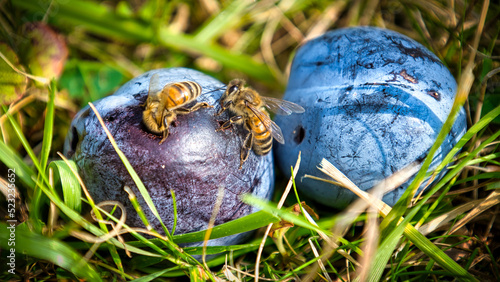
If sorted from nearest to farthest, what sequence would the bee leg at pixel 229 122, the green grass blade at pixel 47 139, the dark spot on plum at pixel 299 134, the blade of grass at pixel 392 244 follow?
1. the blade of grass at pixel 392 244
2. the bee leg at pixel 229 122
3. the green grass blade at pixel 47 139
4. the dark spot on plum at pixel 299 134

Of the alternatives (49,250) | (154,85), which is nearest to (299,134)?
(154,85)

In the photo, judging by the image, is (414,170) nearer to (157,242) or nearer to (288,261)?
(288,261)

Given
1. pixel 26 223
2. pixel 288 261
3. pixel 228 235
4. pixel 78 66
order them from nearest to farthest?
1. pixel 228 235
2. pixel 26 223
3. pixel 288 261
4. pixel 78 66

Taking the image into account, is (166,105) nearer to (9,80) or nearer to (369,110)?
(369,110)

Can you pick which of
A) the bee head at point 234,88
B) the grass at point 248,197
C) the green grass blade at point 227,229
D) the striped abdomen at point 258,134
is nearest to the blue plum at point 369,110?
the grass at point 248,197

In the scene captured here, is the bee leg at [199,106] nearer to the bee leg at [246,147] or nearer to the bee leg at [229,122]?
the bee leg at [229,122]

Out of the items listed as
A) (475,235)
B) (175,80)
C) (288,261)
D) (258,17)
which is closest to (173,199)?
(175,80)
